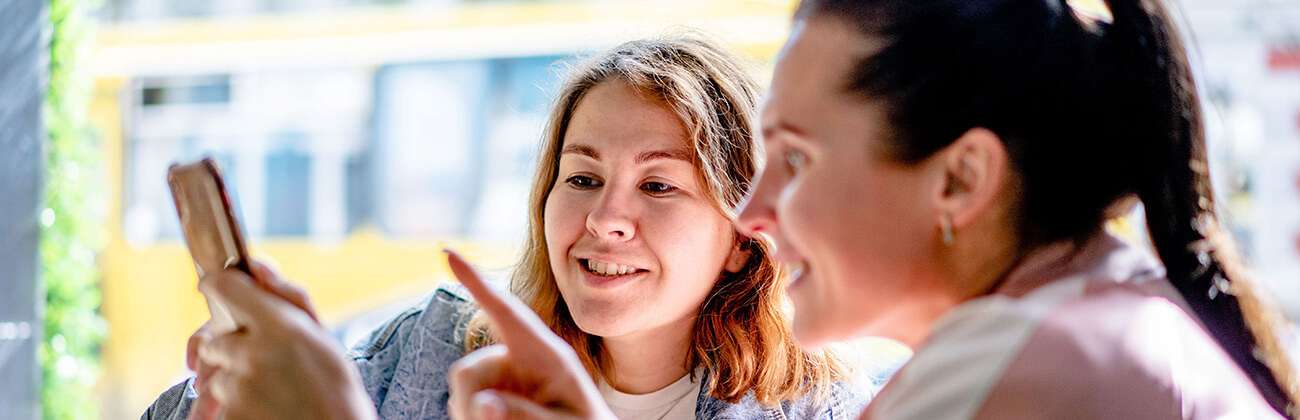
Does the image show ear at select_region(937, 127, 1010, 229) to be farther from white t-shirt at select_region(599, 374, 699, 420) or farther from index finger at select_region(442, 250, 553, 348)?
white t-shirt at select_region(599, 374, 699, 420)

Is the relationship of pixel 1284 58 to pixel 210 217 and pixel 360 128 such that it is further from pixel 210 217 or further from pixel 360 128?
pixel 210 217

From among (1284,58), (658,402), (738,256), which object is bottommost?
(658,402)

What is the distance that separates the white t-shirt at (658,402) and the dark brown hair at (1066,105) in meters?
0.99

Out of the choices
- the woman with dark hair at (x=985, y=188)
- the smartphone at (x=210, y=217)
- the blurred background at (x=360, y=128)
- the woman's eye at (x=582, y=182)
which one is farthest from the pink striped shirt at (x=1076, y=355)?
the blurred background at (x=360, y=128)

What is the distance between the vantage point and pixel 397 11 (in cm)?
663

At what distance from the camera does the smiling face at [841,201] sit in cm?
90

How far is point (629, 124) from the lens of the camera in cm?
178

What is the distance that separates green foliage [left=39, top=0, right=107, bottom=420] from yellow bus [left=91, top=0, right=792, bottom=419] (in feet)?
6.64

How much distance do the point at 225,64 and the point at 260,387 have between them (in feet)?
20.9

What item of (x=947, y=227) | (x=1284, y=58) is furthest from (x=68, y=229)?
(x=1284, y=58)

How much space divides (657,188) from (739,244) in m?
0.19

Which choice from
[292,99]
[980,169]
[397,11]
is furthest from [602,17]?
[980,169]

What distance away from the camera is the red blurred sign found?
236 inches

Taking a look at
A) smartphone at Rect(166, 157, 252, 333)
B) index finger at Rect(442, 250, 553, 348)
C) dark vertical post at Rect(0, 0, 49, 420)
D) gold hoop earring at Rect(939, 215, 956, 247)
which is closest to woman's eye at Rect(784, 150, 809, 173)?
gold hoop earring at Rect(939, 215, 956, 247)
